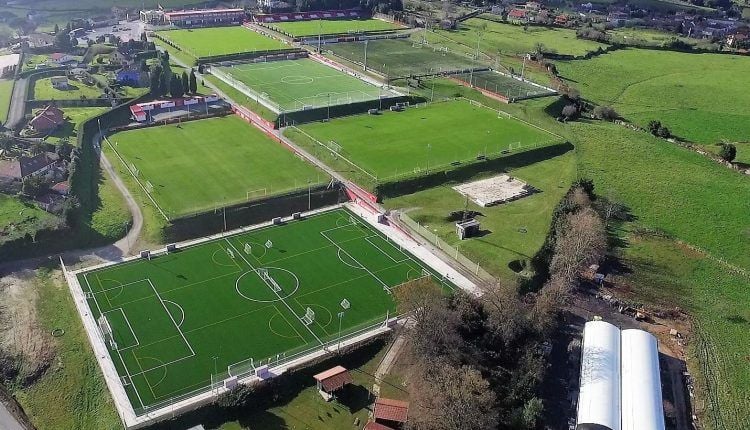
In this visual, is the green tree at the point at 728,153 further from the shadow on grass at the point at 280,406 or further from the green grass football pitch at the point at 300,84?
the shadow on grass at the point at 280,406

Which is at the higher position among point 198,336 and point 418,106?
point 418,106

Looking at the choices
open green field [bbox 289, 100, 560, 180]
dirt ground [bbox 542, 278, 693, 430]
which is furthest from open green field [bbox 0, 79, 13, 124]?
dirt ground [bbox 542, 278, 693, 430]

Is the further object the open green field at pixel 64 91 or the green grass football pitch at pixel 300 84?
the green grass football pitch at pixel 300 84

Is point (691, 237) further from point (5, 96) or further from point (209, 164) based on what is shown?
point (5, 96)

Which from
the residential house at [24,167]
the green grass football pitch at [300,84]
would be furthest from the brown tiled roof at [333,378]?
the green grass football pitch at [300,84]

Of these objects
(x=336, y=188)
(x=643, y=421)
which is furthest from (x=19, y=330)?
(x=643, y=421)

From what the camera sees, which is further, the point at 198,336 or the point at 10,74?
the point at 10,74

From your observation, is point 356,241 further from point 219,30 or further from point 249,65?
point 219,30

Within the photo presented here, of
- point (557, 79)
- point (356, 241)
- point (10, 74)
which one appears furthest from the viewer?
point (557, 79)
